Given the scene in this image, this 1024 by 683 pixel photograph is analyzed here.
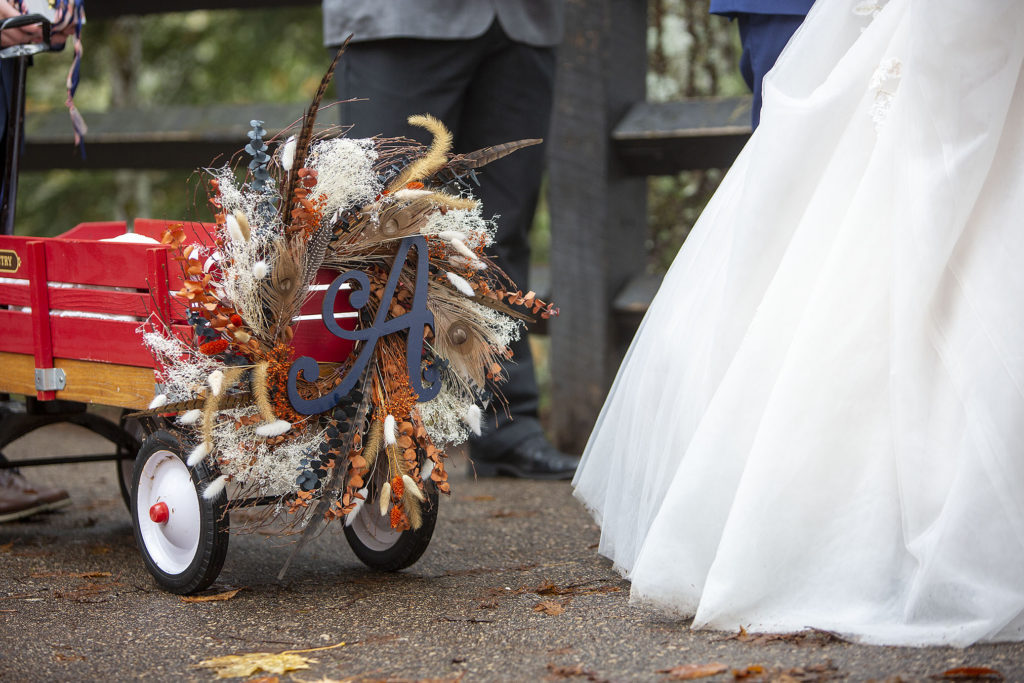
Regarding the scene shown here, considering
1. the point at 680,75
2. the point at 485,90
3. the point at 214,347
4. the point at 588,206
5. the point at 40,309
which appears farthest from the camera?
the point at 680,75

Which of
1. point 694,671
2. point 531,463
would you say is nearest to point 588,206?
point 531,463

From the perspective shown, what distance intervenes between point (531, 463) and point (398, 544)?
1.08 m

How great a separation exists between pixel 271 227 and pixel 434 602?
74cm

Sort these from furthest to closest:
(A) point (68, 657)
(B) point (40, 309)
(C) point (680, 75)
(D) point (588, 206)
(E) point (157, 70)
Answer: (E) point (157, 70), (C) point (680, 75), (D) point (588, 206), (B) point (40, 309), (A) point (68, 657)

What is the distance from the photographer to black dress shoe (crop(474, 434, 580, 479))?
3143 mm

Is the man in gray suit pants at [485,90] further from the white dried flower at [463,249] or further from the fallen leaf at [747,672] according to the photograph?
the fallen leaf at [747,672]

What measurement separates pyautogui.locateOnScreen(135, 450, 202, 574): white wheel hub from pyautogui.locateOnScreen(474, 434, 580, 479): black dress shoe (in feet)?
4.27

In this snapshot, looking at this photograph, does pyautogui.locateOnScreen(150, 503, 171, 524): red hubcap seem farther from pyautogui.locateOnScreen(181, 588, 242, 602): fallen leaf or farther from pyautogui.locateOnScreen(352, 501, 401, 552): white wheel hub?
pyautogui.locateOnScreen(352, 501, 401, 552): white wheel hub

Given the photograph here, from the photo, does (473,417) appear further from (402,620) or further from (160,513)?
(160,513)

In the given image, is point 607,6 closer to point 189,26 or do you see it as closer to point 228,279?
point 228,279

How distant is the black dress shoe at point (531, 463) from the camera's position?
3143 mm

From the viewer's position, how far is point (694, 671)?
1474 millimetres

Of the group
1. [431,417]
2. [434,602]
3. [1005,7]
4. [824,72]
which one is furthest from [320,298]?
[1005,7]

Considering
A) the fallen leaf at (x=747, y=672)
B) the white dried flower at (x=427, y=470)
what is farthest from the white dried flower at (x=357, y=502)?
the fallen leaf at (x=747, y=672)
